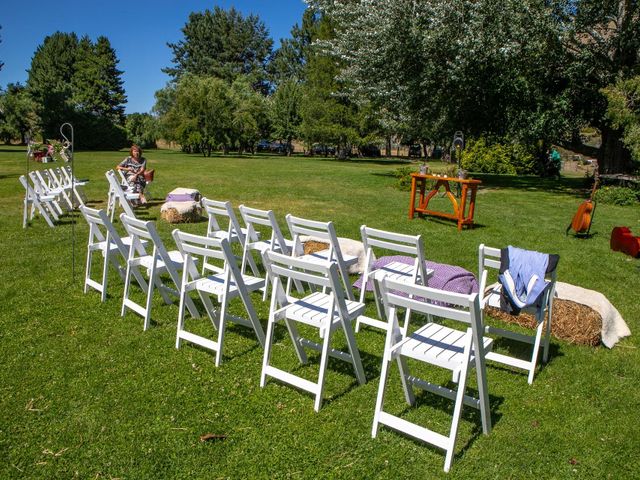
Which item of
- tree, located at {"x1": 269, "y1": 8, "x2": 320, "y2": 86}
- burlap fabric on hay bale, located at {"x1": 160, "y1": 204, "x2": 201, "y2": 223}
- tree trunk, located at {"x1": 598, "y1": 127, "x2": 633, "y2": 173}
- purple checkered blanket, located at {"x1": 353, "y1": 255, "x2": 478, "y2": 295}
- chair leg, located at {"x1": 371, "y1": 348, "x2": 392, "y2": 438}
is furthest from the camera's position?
tree, located at {"x1": 269, "y1": 8, "x2": 320, "y2": 86}

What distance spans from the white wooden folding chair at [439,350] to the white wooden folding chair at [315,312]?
0.40 m

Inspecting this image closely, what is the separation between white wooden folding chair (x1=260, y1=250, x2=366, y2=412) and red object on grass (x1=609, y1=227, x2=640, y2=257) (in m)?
6.80

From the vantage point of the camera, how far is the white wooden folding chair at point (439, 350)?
2.91m

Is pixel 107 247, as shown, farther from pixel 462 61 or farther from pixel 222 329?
pixel 462 61

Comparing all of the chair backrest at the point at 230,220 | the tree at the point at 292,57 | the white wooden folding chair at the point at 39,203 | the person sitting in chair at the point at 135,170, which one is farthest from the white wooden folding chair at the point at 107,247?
the tree at the point at 292,57

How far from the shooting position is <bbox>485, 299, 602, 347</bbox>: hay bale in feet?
15.3

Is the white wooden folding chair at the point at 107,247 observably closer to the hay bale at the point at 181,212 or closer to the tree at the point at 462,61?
the hay bale at the point at 181,212

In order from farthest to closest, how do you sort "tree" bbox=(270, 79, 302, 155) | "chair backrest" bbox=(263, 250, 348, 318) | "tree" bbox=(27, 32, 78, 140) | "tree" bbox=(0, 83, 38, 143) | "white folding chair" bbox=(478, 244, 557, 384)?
"tree" bbox=(270, 79, 302, 155) → "tree" bbox=(27, 32, 78, 140) → "tree" bbox=(0, 83, 38, 143) → "white folding chair" bbox=(478, 244, 557, 384) → "chair backrest" bbox=(263, 250, 348, 318)

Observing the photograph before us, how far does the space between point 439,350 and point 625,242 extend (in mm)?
7090

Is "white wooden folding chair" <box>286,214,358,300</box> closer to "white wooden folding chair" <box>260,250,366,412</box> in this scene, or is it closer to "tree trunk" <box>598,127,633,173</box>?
"white wooden folding chair" <box>260,250,366,412</box>

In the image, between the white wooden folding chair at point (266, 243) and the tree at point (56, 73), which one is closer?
the white wooden folding chair at point (266, 243)

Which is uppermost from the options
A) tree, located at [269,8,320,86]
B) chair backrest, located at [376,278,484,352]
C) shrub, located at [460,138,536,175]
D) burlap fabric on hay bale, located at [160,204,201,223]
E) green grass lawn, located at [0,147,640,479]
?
tree, located at [269,8,320,86]

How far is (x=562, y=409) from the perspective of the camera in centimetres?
364

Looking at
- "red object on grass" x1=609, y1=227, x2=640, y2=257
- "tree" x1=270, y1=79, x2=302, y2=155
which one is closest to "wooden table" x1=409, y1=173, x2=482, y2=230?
"red object on grass" x1=609, y1=227, x2=640, y2=257
